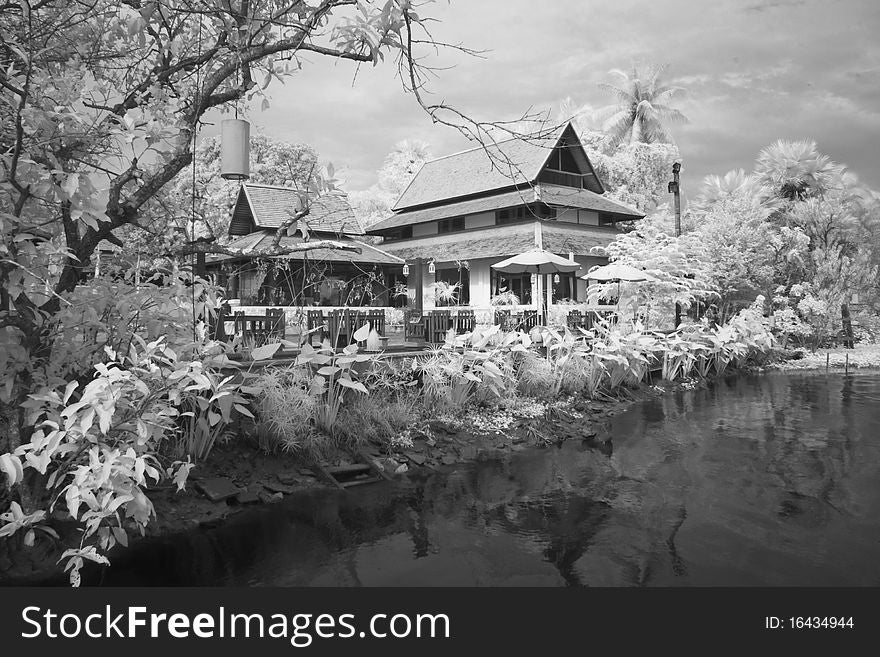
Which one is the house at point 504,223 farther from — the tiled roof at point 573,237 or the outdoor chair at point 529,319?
the outdoor chair at point 529,319

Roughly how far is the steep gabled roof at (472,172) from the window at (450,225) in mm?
899

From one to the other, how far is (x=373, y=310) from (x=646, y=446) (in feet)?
16.7

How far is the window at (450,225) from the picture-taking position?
23.3 metres

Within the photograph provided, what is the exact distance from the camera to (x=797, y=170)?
23094 millimetres

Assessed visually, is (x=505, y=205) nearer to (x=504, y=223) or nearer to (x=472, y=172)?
(x=504, y=223)

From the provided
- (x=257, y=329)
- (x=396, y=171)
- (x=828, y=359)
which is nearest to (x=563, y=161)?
(x=828, y=359)

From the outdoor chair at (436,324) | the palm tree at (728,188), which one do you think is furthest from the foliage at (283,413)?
the palm tree at (728,188)

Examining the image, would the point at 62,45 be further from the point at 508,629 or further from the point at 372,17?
the point at 508,629

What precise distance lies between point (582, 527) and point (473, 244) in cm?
1722

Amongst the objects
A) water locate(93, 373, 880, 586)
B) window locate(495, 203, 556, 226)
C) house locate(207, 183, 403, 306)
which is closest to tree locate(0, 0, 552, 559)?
water locate(93, 373, 880, 586)

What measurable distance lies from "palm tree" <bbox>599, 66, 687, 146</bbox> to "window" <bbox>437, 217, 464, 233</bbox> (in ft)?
51.8

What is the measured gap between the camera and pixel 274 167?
78.5 feet

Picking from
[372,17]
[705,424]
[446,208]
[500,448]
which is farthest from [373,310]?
[446,208]

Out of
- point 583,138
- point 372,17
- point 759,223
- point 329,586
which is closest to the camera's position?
point 372,17
